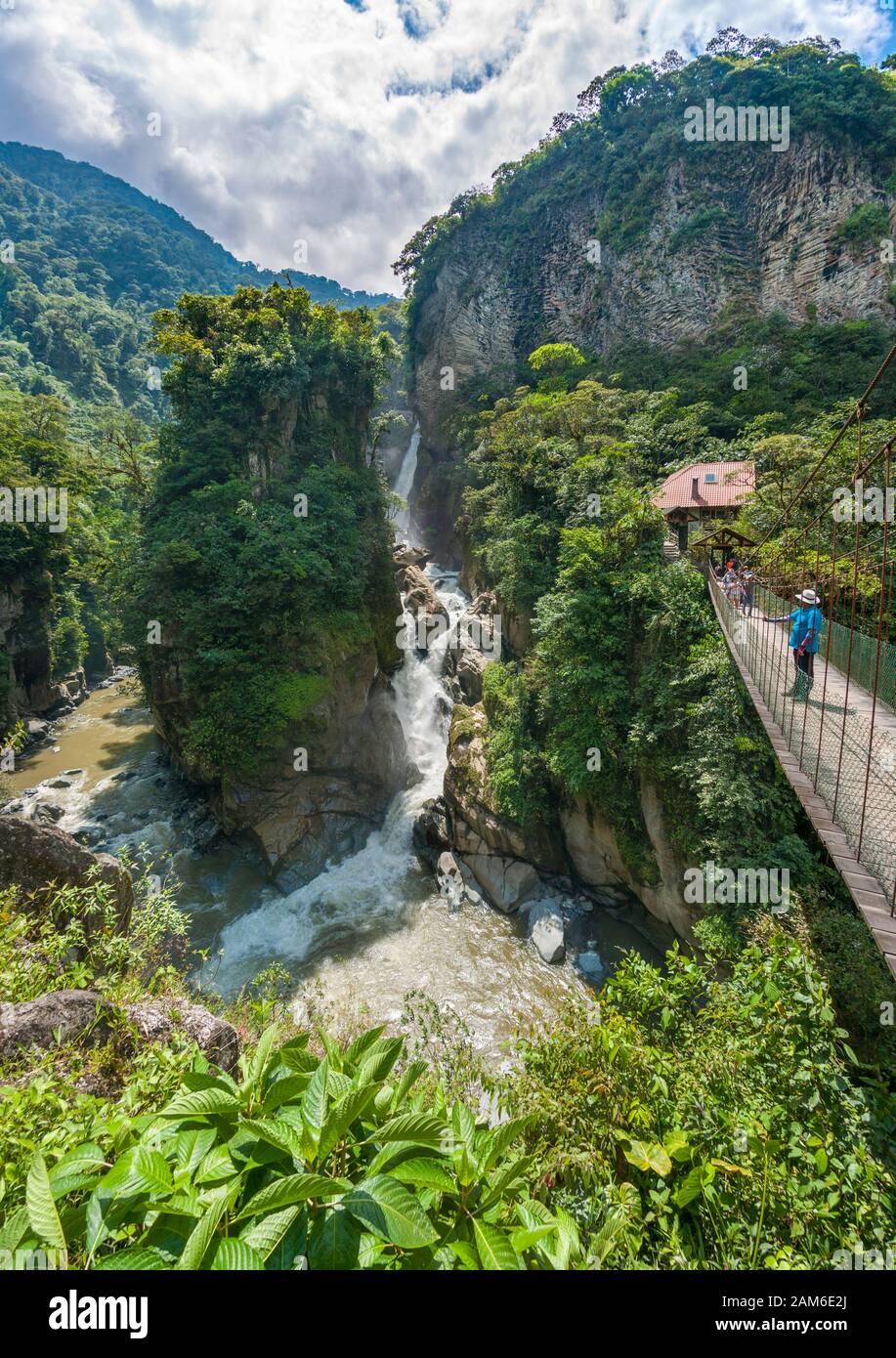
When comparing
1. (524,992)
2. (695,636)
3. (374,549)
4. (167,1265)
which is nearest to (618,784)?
(695,636)

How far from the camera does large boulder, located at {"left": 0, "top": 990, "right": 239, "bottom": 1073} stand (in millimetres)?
3033

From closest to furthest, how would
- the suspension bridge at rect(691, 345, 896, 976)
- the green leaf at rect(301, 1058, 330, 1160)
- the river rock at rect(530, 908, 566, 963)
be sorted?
the green leaf at rect(301, 1058, 330, 1160) < the suspension bridge at rect(691, 345, 896, 976) < the river rock at rect(530, 908, 566, 963)

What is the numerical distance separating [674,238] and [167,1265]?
3861 cm

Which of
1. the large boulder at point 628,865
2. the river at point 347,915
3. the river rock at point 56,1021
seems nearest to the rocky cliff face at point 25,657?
the river at point 347,915

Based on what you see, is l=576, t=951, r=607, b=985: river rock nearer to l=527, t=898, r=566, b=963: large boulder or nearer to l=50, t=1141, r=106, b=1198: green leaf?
l=527, t=898, r=566, b=963: large boulder

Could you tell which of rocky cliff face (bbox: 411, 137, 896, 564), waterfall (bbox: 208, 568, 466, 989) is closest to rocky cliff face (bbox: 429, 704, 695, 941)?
waterfall (bbox: 208, 568, 466, 989)

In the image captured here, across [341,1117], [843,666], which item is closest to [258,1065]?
[341,1117]

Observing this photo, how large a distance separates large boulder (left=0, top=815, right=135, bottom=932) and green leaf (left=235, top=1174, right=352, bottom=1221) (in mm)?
4766

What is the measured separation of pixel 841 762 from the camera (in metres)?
4.93

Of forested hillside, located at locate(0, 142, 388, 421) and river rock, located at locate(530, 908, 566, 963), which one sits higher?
forested hillside, located at locate(0, 142, 388, 421)

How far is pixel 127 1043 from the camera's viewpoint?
3.38 meters

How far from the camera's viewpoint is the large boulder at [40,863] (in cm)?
502

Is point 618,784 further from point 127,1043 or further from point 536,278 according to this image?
point 536,278
